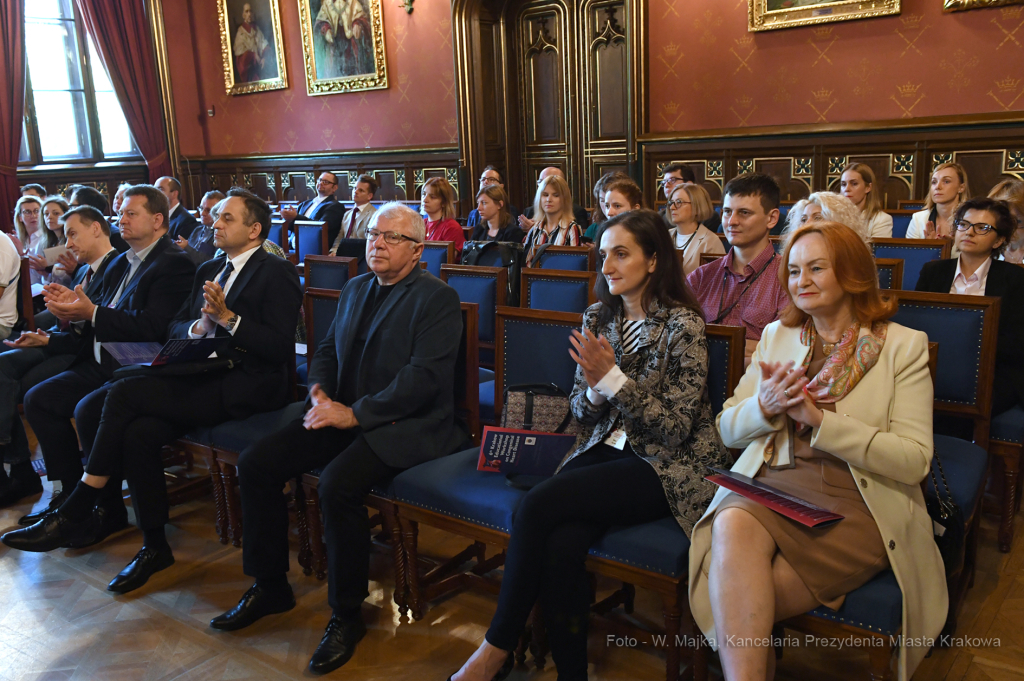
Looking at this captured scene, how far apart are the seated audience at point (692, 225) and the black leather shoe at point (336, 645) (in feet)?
7.97

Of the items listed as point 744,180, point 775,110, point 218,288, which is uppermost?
point 775,110

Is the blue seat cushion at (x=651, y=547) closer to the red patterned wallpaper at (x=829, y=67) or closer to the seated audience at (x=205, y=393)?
the seated audience at (x=205, y=393)

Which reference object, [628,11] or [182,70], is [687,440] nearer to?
[628,11]

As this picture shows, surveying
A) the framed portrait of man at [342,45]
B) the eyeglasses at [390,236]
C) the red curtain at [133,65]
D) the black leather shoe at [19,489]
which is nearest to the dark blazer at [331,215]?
the framed portrait of man at [342,45]

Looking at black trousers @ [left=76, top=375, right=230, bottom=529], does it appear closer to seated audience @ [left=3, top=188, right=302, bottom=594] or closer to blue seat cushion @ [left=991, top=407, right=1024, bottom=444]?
seated audience @ [left=3, top=188, right=302, bottom=594]

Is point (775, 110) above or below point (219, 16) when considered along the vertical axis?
below

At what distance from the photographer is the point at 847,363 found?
6.50 feet

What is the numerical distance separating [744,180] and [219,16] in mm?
10157

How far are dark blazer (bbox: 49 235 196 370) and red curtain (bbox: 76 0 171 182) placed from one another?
8299mm

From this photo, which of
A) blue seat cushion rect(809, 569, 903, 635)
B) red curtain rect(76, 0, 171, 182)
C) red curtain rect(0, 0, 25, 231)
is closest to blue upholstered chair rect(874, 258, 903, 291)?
blue seat cushion rect(809, 569, 903, 635)

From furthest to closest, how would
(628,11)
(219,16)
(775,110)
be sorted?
(219,16)
(628,11)
(775,110)

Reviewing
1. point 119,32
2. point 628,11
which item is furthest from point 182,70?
point 628,11

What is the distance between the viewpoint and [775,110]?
23.4ft

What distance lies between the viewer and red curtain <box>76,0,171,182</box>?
10500mm
